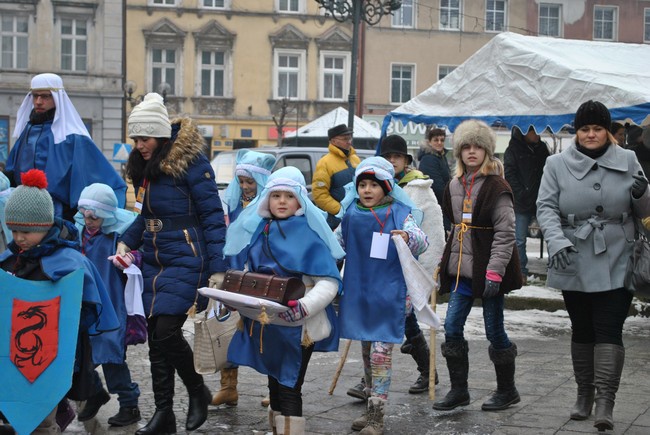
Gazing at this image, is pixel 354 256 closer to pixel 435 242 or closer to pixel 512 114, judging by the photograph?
pixel 435 242

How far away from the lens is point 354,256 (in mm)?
6625

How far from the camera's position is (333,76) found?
139ft

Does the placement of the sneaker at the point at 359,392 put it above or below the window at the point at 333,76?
below

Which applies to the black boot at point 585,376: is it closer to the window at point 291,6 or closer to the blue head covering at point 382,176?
the blue head covering at point 382,176

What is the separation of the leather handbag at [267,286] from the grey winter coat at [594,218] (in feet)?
5.71

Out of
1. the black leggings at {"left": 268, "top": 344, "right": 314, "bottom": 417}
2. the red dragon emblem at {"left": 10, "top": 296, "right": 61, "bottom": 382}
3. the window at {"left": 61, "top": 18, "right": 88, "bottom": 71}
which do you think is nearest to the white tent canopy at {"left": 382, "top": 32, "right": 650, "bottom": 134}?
the black leggings at {"left": 268, "top": 344, "right": 314, "bottom": 417}

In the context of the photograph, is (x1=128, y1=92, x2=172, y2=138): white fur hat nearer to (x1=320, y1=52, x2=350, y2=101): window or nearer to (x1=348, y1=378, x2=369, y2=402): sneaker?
(x1=348, y1=378, x2=369, y2=402): sneaker

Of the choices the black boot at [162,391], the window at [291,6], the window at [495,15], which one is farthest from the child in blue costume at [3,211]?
the window at [495,15]

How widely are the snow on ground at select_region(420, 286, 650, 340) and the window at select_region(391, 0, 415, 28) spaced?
103 ft

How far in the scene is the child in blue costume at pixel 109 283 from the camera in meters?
6.62

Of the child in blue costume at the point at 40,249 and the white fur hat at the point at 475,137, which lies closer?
the child in blue costume at the point at 40,249

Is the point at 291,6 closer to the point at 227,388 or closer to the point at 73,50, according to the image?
the point at 73,50

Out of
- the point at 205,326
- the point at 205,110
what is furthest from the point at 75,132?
the point at 205,110

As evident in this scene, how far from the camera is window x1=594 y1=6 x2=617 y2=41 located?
146 feet
